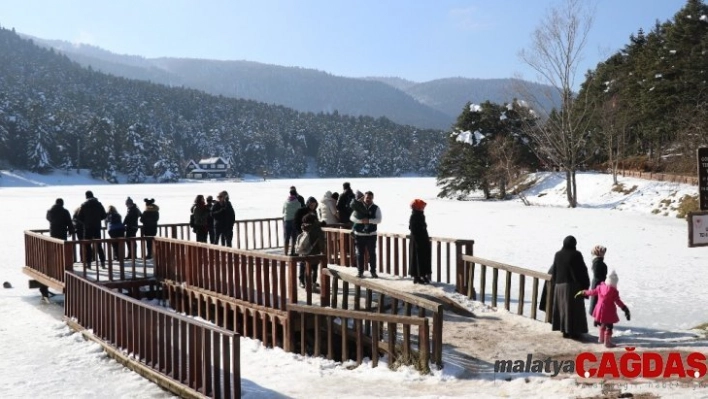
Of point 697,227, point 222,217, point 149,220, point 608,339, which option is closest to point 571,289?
point 608,339

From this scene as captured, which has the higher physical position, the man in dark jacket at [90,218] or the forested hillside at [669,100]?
the forested hillside at [669,100]

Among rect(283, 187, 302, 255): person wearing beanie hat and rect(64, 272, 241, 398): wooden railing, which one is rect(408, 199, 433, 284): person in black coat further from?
rect(64, 272, 241, 398): wooden railing

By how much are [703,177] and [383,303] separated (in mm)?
4612

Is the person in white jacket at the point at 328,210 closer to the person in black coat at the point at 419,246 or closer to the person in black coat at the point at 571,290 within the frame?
the person in black coat at the point at 419,246

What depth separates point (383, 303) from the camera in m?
9.29

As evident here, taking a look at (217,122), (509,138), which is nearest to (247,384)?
(509,138)

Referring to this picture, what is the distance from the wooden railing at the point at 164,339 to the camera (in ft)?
21.8

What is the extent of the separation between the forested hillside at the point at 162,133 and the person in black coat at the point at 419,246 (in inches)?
4128

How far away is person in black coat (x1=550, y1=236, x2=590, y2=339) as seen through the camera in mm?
8242

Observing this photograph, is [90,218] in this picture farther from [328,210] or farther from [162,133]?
[162,133]

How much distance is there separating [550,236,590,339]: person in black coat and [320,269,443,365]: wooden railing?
1768 millimetres

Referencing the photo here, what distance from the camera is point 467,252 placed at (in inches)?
460

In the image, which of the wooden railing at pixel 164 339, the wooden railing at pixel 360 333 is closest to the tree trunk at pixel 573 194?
the wooden railing at pixel 360 333

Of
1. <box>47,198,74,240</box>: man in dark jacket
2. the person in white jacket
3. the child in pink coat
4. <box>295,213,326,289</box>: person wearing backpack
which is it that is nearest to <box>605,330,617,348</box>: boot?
the child in pink coat
